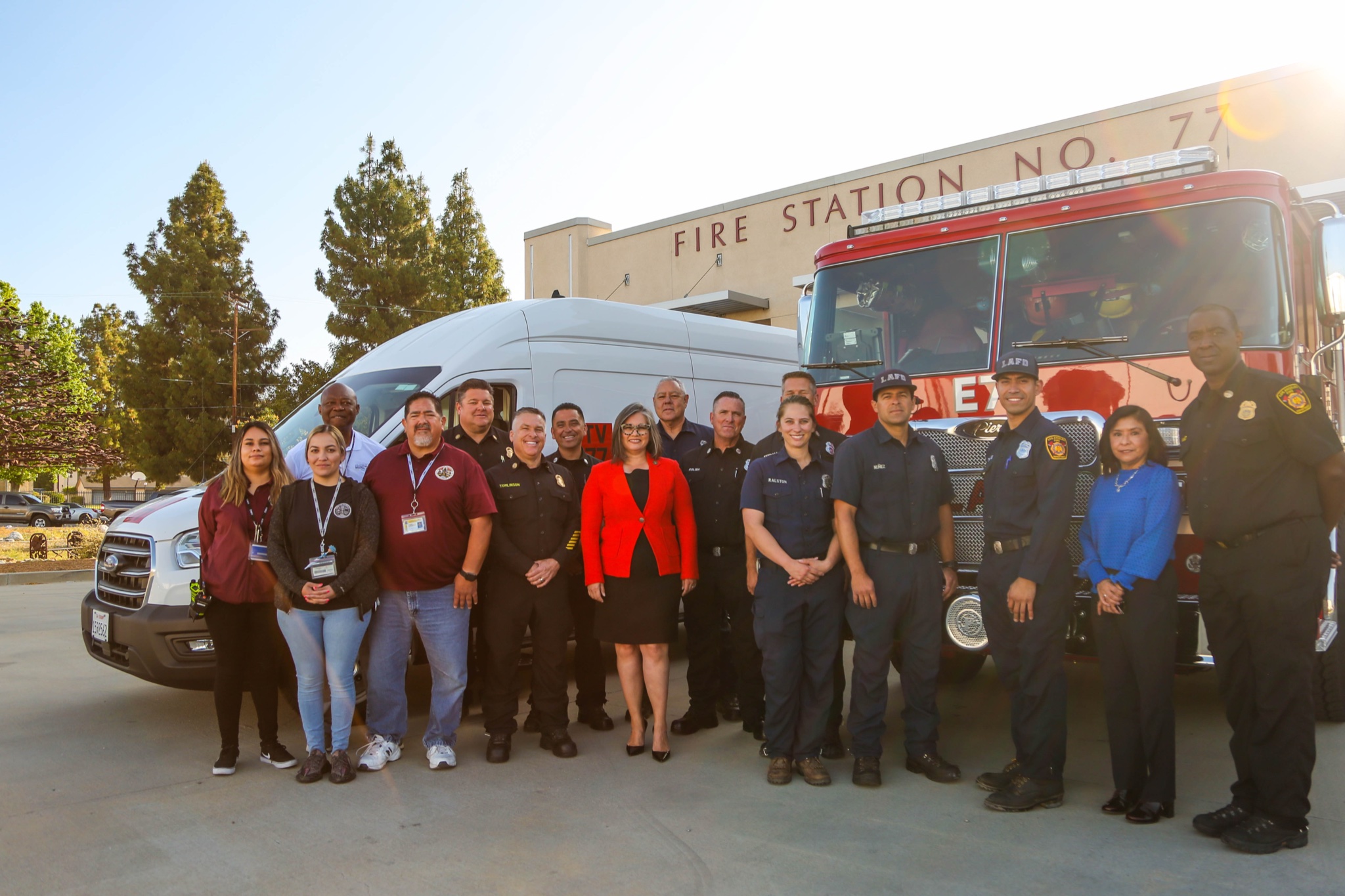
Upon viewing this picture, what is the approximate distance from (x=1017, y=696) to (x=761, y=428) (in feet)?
16.5

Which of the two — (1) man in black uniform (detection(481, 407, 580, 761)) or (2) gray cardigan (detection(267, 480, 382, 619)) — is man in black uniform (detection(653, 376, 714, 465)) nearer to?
(1) man in black uniform (detection(481, 407, 580, 761))

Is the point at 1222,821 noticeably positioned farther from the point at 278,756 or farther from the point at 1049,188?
the point at 278,756

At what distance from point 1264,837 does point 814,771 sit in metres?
1.89

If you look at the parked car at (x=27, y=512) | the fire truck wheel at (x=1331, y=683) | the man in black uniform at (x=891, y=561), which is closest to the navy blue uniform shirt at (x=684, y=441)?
the man in black uniform at (x=891, y=561)

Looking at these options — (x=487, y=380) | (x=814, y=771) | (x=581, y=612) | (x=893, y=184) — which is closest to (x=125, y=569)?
(x=487, y=380)

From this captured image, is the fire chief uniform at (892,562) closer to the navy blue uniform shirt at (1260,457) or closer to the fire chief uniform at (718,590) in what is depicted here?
the fire chief uniform at (718,590)

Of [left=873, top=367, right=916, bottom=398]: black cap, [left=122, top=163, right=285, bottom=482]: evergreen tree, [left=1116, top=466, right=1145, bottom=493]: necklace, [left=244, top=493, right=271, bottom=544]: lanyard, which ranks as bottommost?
[left=244, top=493, right=271, bottom=544]: lanyard

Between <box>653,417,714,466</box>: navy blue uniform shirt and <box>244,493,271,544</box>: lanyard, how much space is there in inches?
93.4

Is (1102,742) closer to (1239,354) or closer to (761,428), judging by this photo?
(1239,354)

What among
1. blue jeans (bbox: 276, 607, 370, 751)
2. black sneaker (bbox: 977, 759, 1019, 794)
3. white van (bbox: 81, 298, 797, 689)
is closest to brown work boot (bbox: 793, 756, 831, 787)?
black sneaker (bbox: 977, 759, 1019, 794)

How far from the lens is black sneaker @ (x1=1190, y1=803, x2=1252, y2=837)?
3.94m

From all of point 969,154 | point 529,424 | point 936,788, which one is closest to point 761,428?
point 529,424

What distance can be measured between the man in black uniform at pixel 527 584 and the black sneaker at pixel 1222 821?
9.90ft

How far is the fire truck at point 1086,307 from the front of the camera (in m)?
4.93
